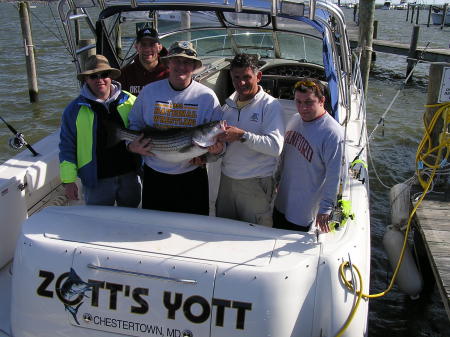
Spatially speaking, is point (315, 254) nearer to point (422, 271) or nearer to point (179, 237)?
point (179, 237)

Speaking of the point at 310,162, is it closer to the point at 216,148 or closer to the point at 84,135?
the point at 216,148

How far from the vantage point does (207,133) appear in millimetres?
2693

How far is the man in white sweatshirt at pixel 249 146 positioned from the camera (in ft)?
8.91

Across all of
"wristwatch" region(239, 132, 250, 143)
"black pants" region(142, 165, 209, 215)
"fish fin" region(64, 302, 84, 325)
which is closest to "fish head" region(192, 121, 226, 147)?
"wristwatch" region(239, 132, 250, 143)

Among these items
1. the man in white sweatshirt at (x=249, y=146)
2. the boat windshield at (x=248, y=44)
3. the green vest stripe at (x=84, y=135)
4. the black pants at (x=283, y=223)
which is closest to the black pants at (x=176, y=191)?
the man in white sweatshirt at (x=249, y=146)

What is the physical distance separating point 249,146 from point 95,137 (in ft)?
3.38

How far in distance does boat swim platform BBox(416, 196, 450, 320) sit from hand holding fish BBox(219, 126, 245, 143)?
202cm

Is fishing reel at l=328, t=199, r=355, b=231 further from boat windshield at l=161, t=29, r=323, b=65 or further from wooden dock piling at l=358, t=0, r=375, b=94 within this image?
wooden dock piling at l=358, t=0, r=375, b=94

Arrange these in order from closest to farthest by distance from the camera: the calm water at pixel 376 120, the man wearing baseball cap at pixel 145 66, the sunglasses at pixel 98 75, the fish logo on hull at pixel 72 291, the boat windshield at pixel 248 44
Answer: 1. the fish logo on hull at pixel 72 291
2. the sunglasses at pixel 98 75
3. the man wearing baseball cap at pixel 145 66
4. the calm water at pixel 376 120
5. the boat windshield at pixel 248 44

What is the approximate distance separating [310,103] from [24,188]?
2126 mm

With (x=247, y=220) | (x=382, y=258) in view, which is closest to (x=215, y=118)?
(x=247, y=220)

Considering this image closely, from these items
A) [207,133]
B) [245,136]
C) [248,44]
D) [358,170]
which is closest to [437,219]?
[358,170]

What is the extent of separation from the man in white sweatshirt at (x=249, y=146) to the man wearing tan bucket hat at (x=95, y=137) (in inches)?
28.1

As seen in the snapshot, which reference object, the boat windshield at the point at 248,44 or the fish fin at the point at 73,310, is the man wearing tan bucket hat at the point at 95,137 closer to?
the fish fin at the point at 73,310
